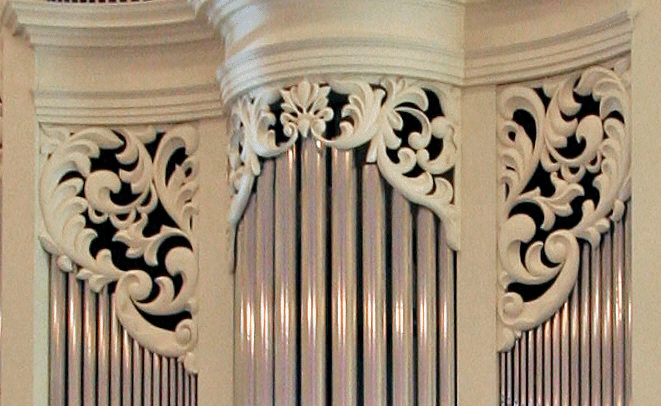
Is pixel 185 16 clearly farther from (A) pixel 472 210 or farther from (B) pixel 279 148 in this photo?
(A) pixel 472 210

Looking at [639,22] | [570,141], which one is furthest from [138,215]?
[639,22]

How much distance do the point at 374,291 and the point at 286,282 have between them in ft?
1.13

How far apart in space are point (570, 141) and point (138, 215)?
189 centimetres

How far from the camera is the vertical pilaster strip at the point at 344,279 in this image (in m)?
6.52

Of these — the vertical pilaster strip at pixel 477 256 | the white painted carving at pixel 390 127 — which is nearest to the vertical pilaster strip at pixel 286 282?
the white painted carving at pixel 390 127

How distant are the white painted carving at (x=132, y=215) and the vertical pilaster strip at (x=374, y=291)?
39.8 inches

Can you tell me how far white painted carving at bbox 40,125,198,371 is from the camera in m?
7.34

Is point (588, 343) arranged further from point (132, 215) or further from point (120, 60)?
point (120, 60)

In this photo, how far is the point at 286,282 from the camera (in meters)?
6.67

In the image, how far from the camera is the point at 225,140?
7.34m

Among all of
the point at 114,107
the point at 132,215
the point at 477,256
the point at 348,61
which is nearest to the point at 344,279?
the point at 477,256

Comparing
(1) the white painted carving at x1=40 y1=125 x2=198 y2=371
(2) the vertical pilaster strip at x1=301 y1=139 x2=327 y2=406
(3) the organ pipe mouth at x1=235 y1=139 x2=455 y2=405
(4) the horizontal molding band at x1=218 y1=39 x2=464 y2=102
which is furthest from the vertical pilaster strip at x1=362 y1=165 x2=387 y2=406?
(1) the white painted carving at x1=40 y1=125 x2=198 y2=371

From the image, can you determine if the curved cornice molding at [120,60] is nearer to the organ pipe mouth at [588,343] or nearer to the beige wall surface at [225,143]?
the beige wall surface at [225,143]

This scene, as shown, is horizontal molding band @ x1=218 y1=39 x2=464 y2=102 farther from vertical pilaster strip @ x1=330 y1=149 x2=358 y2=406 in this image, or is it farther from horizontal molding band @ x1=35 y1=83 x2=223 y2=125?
horizontal molding band @ x1=35 y1=83 x2=223 y2=125
